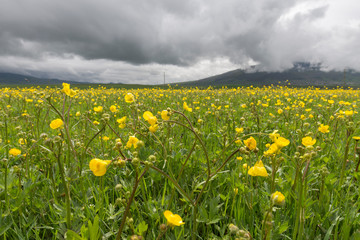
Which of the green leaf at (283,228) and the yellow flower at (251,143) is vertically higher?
the yellow flower at (251,143)

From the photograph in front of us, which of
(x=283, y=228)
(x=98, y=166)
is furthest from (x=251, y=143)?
(x=98, y=166)

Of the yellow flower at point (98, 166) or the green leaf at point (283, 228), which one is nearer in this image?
the yellow flower at point (98, 166)

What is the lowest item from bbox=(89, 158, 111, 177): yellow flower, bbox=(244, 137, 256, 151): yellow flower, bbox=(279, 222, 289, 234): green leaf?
bbox=(279, 222, 289, 234): green leaf

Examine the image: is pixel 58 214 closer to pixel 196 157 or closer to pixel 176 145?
pixel 196 157

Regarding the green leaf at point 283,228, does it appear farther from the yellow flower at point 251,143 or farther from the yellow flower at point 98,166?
the yellow flower at point 98,166

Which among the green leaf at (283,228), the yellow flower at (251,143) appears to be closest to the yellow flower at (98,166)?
the yellow flower at (251,143)

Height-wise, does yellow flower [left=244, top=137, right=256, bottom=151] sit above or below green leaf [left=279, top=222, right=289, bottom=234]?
above

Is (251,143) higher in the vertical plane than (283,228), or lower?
higher

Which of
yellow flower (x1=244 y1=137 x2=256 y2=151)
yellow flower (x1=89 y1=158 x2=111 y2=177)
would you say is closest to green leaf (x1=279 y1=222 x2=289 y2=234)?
yellow flower (x1=244 y1=137 x2=256 y2=151)

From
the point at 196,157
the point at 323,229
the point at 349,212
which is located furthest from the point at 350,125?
the point at 196,157

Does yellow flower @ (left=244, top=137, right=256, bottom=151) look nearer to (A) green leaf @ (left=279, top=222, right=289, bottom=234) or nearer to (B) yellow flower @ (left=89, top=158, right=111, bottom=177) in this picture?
(A) green leaf @ (left=279, top=222, right=289, bottom=234)

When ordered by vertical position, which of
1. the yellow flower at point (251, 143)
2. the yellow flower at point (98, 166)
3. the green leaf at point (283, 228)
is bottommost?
the green leaf at point (283, 228)

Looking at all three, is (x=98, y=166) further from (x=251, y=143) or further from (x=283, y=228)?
(x=283, y=228)

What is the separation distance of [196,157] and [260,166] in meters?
1.18
